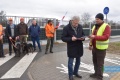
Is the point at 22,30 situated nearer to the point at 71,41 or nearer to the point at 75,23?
the point at 71,41

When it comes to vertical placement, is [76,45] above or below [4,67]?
above

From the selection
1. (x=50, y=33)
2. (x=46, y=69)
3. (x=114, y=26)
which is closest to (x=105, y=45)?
(x=46, y=69)

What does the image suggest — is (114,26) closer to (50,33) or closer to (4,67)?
(50,33)

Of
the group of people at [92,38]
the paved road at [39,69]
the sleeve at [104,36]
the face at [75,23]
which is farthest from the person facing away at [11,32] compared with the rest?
the sleeve at [104,36]

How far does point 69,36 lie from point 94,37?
0.72 m

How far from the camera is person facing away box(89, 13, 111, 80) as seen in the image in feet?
23.0

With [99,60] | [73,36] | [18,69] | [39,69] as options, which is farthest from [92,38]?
[18,69]

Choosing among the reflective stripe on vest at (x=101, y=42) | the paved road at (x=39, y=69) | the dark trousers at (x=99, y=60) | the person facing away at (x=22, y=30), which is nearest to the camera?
the reflective stripe on vest at (x=101, y=42)

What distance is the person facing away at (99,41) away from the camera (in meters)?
7.01

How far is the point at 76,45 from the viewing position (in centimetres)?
720

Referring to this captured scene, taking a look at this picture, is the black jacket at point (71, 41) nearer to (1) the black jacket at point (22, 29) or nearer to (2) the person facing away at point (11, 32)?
(2) the person facing away at point (11, 32)

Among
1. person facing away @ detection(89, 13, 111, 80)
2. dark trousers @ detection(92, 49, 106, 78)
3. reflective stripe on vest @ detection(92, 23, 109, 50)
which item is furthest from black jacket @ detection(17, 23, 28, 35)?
reflective stripe on vest @ detection(92, 23, 109, 50)

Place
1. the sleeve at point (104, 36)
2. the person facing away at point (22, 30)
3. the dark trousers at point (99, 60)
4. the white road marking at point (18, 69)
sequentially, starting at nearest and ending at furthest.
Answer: the sleeve at point (104, 36), the dark trousers at point (99, 60), the white road marking at point (18, 69), the person facing away at point (22, 30)

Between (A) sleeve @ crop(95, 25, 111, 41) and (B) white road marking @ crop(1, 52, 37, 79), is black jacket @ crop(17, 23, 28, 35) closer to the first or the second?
(B) white road marking @ crop(1, 52, 37, 79)
